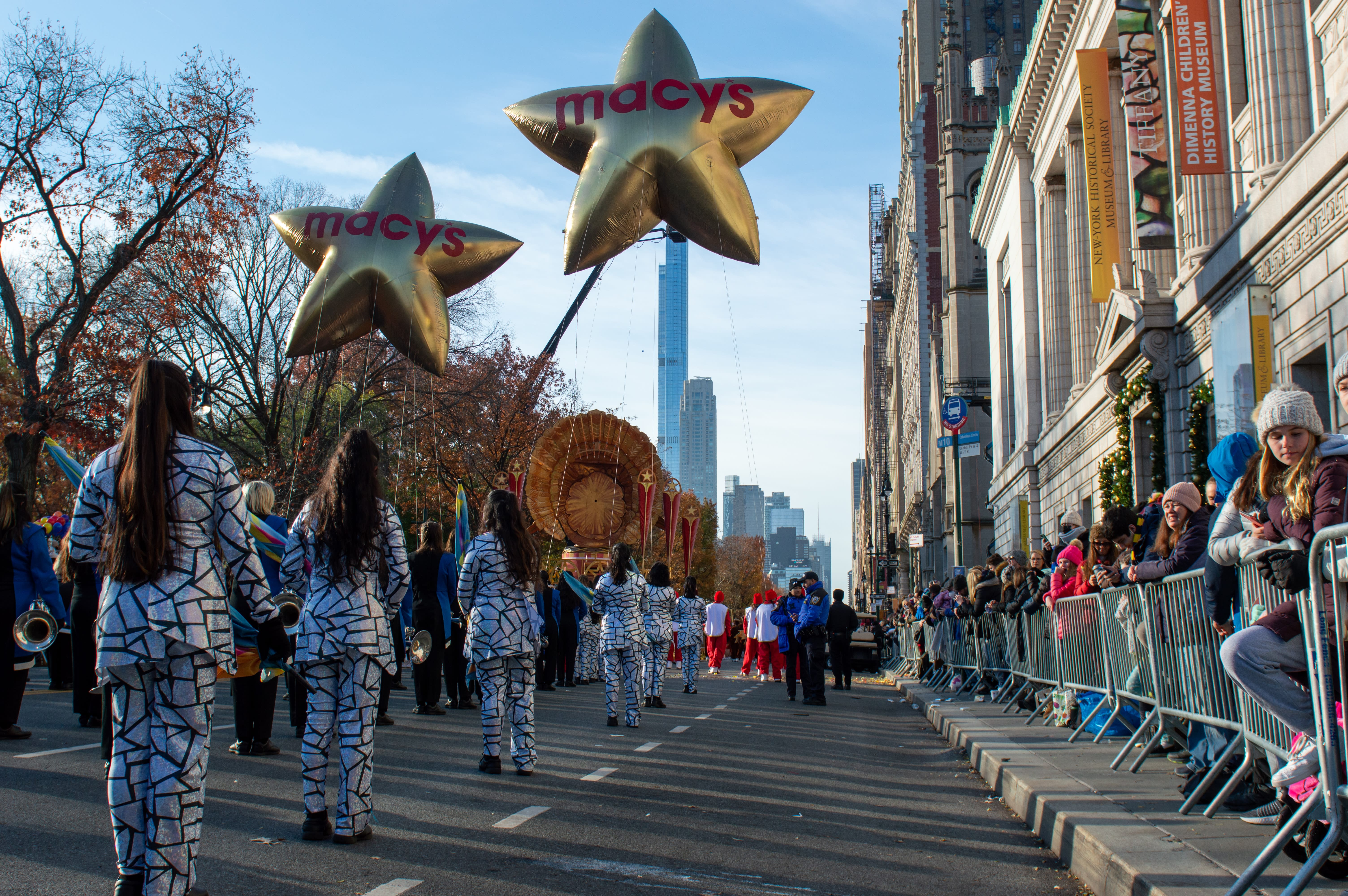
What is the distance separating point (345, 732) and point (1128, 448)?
19176mm

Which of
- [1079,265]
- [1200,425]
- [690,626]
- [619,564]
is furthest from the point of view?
[1079,265]

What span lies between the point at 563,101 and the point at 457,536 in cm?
562

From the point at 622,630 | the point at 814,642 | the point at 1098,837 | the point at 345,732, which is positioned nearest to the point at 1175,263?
the point at 814,642

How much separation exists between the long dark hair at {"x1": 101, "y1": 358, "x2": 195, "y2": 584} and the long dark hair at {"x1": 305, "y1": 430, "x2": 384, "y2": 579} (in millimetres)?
1500

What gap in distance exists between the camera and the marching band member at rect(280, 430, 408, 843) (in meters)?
5.55

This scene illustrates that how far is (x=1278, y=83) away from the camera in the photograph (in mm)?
15477

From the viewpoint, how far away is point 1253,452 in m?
6.04

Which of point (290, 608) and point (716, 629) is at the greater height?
point (290, 608)

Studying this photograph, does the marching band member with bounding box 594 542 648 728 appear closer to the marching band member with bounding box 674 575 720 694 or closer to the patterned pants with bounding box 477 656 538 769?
the patterned pants with bounding box 477 656 538 769

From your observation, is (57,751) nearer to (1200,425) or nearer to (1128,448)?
(1200,425)

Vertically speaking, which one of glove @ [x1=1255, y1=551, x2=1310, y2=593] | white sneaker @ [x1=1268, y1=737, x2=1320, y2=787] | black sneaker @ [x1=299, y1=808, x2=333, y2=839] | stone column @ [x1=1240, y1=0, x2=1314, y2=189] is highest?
stone column @ [x1=1240, y1=0, x2=1314, y2=189]

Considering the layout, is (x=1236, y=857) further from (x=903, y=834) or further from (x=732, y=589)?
(x=732, y=589)

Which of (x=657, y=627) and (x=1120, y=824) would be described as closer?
(x=1120, y=824)

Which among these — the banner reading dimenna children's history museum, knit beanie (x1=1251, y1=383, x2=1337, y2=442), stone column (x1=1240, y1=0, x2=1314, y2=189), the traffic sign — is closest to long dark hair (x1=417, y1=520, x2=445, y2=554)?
knit beanie (x1=1251, y1=383, x2=1337, y2=442)
